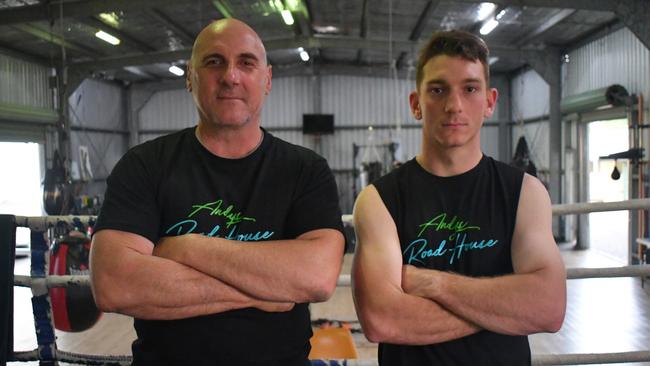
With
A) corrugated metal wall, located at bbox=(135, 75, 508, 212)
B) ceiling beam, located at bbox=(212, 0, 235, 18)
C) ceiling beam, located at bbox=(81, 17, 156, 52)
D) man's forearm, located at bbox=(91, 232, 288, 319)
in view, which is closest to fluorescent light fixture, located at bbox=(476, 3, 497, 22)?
ceiling beam, located at bbox=(212, 0, 235, 18)

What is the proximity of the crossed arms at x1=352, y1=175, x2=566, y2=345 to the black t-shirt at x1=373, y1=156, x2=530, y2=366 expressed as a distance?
0.13ft

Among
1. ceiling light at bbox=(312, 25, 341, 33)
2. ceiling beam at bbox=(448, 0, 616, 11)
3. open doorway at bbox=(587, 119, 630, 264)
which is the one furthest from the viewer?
ceiling light at bbox=(312, 25, 341, 33)

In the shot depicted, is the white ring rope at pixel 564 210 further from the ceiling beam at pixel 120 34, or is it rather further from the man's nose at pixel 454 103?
the ceiling beam at pixel 120 34

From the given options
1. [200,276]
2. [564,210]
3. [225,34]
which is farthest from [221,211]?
[564,210]

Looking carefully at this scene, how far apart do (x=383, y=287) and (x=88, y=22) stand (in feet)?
31.1

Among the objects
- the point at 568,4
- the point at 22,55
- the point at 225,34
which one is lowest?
the point at 225,34

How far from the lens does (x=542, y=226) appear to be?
1.53 m

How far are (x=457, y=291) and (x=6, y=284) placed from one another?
163 cm

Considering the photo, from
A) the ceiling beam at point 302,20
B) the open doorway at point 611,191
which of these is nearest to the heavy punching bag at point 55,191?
the ceiling beam at point 302,20

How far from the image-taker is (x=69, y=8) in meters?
8.05

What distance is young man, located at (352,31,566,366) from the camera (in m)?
1.43

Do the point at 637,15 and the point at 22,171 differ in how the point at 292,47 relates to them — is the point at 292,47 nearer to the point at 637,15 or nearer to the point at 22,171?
the point at 22,171

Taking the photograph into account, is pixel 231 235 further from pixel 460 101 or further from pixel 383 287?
pixel 460 101

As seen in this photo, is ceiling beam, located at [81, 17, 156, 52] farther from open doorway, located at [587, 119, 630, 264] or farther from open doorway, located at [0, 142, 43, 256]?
open doorway, located at [587, 119, 630, 264]
